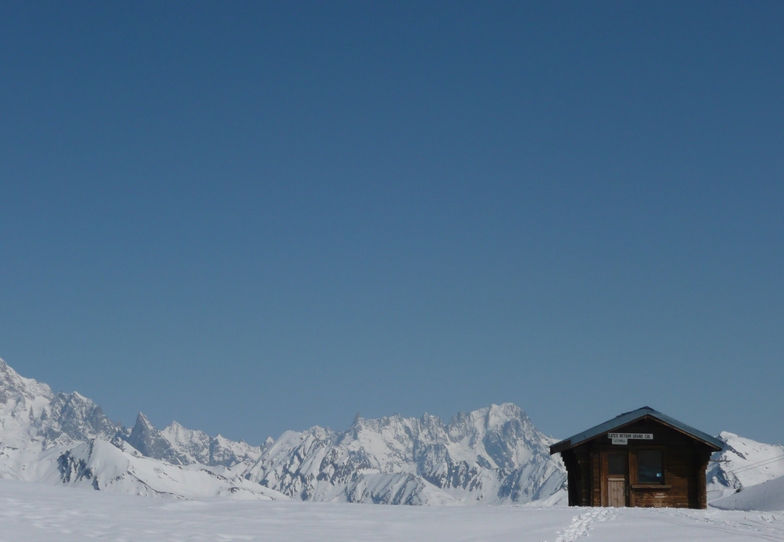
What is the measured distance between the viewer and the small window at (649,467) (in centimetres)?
3784

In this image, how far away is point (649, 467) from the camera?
125 feet

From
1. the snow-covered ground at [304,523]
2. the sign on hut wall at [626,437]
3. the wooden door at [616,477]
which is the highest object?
the sign on hut wall at [626,437]

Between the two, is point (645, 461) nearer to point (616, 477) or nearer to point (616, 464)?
point (616, 464)

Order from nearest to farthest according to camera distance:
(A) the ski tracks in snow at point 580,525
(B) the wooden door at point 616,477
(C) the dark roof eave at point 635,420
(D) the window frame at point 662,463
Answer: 1. (A) the ski tracks in snow at point 580,525
2. (B) the wooden door at point 616,477
3. (C) the dark roof eave at point 635,420
4. (D) the window frame at point 662,463

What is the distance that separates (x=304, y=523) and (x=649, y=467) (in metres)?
22.2

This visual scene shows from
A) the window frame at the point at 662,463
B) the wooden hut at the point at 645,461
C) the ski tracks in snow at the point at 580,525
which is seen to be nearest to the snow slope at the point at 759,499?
the wooden hut at the point at 645,461

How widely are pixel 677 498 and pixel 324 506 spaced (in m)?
18.6

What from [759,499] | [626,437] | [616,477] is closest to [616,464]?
[616,477]

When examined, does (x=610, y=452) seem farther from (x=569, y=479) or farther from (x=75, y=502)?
(x=75, y=502)

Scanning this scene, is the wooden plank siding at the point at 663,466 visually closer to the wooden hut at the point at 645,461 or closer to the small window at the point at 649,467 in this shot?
the wooden hut at the point at 645,461

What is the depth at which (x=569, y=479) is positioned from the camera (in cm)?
4306

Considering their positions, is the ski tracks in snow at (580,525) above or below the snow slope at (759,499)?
below

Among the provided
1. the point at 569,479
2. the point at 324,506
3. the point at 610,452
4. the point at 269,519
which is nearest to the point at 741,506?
the point at 569,479

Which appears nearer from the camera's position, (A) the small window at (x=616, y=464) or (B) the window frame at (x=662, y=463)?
(B) the window frame at (x=662, y=463)
